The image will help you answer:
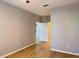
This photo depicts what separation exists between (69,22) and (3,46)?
133 inches

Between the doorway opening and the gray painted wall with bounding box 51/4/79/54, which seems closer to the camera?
the gray painted wall with bounding box 51/4/79/54

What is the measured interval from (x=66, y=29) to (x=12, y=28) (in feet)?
9.17

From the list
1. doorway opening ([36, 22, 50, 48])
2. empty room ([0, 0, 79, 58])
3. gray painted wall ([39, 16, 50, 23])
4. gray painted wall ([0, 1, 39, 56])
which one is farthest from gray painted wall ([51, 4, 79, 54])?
doorway opening ([36, 22, 50, 48])

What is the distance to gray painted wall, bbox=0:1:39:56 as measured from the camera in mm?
3712

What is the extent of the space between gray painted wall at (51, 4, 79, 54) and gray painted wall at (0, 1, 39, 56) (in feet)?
6.01

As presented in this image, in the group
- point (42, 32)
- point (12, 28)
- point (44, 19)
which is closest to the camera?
point (12, 28)

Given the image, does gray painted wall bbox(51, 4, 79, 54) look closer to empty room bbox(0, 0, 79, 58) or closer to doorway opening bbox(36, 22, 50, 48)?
empty room bbox(0, 0, 79, 58)

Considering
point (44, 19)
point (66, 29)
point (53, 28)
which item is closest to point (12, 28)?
point (53, 28)

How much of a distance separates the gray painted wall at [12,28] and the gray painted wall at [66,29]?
183 centimetres

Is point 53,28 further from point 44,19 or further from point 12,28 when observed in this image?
point 44,19

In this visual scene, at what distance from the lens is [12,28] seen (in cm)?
429

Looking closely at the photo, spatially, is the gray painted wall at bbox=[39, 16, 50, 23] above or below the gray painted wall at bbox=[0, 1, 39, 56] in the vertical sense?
above

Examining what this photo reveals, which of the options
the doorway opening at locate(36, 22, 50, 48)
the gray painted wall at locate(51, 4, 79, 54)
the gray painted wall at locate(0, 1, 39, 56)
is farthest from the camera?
the doorway opening at locate(36, 22, 50, 48)

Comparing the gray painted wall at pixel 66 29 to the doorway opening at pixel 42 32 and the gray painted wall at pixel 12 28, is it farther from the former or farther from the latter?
the doorway opening at pixel 42 32
